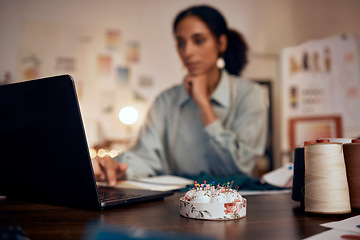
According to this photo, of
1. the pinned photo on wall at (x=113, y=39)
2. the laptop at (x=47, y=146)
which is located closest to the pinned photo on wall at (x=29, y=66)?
the pinned photo on wall at (x=113, y=39)

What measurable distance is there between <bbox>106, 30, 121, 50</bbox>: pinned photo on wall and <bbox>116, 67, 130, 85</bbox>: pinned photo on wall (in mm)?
213

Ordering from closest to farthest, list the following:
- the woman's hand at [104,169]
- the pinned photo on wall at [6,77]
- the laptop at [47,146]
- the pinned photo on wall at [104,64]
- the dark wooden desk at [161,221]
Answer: the dark wooden desk at [161,221]
the laptop at [47,146]
the woman's hand at [104,169]
the pinned photo on wall at [6,77]
the pinned photo on wall at [104,64]

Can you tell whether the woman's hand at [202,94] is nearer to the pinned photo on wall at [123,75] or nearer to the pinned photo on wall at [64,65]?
the pinned photo on wall at [123,75]

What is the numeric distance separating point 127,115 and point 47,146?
2.62 m

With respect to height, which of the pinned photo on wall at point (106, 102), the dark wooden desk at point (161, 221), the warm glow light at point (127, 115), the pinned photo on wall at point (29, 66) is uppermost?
the pinned photo on wall at point (29, 66)

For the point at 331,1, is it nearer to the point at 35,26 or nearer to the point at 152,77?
the point at 152,77

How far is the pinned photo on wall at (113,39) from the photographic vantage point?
10.7 feet

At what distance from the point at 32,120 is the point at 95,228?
25 centimetres

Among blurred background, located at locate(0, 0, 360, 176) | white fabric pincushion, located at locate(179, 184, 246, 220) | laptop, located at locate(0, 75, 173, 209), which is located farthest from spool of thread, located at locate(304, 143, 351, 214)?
blurred background, located at locate(0, 0, 360, 176)

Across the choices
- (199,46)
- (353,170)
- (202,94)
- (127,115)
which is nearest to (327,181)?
(353,170)

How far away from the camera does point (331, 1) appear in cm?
329

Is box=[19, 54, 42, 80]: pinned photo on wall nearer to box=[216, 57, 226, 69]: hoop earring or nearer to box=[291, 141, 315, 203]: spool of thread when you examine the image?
box=[216, 57, 226, 69]: hoop earring

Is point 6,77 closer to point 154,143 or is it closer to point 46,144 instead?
point 154,143

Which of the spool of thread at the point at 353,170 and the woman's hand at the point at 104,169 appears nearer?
the spool of thread at the point at 353,170
